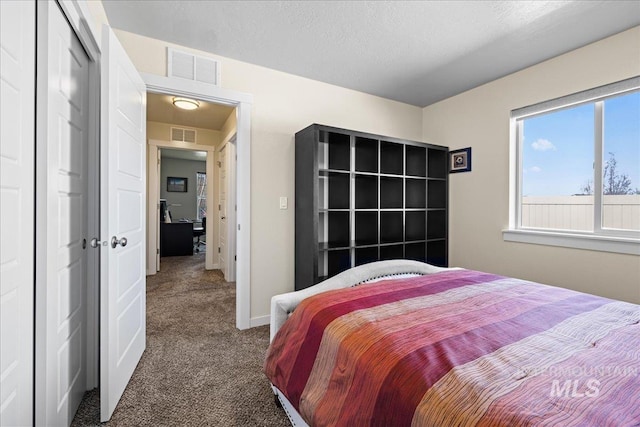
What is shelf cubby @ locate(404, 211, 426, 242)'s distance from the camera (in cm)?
358

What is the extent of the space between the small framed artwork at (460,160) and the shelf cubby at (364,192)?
1.09 meters

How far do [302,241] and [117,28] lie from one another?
2.28 m

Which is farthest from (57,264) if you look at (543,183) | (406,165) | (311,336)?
(543,183)

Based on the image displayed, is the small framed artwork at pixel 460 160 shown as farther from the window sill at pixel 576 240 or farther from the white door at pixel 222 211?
the white door at pixel 222 211

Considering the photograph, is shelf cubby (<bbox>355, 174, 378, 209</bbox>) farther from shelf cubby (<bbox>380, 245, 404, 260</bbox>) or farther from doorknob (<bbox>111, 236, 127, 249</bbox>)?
doorknob (<bbox>111, 236, 127, 249</bbox>)

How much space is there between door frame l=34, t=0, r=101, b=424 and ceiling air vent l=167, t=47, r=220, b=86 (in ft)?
2.28

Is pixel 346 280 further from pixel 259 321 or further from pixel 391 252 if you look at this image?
pixel 391 252

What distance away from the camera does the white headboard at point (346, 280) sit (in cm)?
158

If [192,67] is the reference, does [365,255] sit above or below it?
below

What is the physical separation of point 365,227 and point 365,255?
0.32 m

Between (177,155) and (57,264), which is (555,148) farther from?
(177,155)

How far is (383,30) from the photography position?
222cm

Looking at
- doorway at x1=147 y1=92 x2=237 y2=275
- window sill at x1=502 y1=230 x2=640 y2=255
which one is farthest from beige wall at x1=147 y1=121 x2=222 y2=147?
window sill at x1=502 y1=230 x2=640 y2=255

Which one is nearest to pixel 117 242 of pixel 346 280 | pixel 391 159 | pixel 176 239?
pixel 346 280
